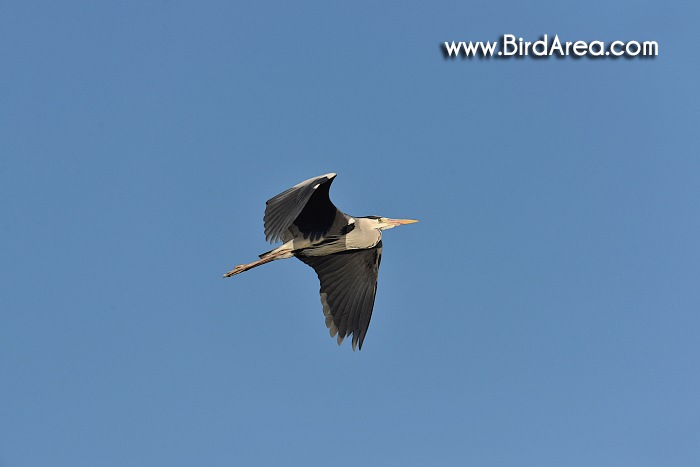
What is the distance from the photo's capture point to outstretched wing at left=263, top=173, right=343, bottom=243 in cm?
1169

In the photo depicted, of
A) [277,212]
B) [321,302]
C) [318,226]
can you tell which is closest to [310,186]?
[277,212]

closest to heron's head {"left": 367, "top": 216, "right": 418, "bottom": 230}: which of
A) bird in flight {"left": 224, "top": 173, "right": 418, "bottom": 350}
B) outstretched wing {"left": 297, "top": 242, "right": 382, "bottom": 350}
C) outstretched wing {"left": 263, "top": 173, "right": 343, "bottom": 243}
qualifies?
bird in flight {"left": 224, "top": 173, "right": 418, "bottom": 350}

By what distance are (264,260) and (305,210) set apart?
1.03 m

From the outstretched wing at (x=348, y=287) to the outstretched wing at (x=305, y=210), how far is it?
2.87 ft

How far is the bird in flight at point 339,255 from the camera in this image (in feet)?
45.1

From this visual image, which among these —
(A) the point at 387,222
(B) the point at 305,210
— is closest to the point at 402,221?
(A) the point at 387,222

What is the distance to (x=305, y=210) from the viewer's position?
44.0ft

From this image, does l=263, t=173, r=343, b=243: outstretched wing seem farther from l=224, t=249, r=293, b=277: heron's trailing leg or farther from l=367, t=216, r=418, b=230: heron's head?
l=367, t=216, r=418, b=230: heron's head

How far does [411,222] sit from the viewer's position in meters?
15.2

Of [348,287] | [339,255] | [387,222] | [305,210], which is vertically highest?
[387,222]

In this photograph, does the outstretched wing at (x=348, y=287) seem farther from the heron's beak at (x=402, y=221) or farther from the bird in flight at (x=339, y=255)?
the heron's beak at (x=402, y=221)

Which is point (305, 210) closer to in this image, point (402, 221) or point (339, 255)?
point (339, 255)

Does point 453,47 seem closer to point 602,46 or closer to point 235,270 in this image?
point 602,46

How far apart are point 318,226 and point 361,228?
0.74 meters
